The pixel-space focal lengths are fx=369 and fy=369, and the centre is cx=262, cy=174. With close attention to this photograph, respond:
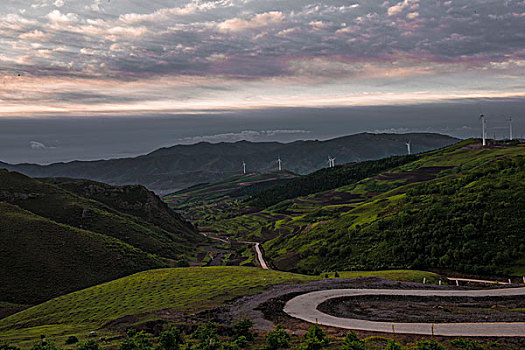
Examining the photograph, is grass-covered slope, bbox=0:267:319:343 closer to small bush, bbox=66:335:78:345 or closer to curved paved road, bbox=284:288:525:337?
small bush, bbox=66:335:78:345

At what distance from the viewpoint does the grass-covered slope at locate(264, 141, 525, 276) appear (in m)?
81.4

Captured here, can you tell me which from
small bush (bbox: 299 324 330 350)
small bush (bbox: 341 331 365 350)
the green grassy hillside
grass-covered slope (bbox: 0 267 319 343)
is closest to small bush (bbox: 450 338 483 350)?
small bush (bbox: 341 331 365 350)

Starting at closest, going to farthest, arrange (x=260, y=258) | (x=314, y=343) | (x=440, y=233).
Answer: (x=314, y=343) → (x=440, y=233) → (x=260, y=258)

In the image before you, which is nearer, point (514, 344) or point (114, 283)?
point (514, 344)

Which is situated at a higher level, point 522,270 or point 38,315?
point 522,270

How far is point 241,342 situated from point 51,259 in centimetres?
10215

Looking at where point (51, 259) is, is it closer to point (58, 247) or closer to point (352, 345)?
point (58, 247)

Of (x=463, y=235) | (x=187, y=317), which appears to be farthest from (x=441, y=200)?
(x=187, y=317)

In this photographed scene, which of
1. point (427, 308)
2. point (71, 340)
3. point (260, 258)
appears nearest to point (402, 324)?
point (427, 308)

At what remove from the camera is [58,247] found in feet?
400

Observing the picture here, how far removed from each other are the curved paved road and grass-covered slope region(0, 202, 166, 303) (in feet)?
268

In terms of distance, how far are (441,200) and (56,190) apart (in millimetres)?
176936

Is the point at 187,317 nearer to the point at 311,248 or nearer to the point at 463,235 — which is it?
the point at 463,235

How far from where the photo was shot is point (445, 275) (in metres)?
80.2
